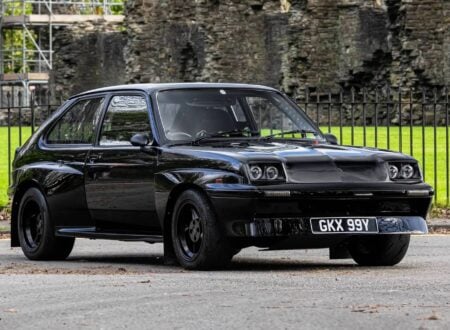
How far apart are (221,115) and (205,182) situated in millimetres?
1375

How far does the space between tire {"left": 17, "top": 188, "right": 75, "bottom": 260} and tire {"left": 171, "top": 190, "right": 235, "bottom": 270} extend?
6.36 ft

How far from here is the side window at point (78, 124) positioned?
591 inches

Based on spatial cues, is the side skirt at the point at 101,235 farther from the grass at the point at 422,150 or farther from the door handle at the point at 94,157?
the grass at the point at 422,150

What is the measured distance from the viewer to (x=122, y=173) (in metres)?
14.2

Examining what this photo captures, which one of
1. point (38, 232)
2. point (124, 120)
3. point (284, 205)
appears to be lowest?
point (38, 232)

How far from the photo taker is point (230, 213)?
12.9 meters

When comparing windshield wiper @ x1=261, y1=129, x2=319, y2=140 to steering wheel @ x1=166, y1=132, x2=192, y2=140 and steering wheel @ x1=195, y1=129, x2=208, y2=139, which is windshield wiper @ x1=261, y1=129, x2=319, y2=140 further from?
steering wheel @ x1=166, y1=132, x2=192, y2=140

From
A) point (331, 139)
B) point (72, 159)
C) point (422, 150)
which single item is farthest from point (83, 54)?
point (331, 139)

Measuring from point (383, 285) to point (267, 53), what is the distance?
50.4 metres

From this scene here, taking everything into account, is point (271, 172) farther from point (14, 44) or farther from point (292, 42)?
point (14, 44)

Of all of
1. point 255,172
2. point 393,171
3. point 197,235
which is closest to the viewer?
point 255,172

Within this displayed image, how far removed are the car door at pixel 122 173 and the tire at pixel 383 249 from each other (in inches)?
67.7

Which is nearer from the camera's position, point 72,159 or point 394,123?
point 72,159

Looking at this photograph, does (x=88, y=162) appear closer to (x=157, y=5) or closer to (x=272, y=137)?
(x=272, y=137)
